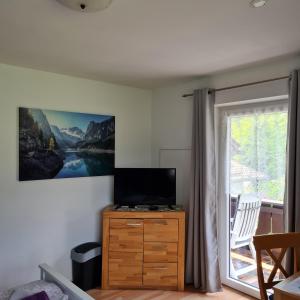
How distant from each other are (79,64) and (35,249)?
1906 millimetres

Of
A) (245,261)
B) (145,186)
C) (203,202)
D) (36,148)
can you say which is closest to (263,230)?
(245,261)

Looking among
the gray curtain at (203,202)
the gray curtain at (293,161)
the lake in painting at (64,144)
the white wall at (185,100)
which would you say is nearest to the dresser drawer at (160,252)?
the gray curtain at (203,202)

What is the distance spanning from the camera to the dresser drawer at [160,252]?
307 cm

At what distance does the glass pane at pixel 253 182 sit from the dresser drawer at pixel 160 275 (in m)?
0.67

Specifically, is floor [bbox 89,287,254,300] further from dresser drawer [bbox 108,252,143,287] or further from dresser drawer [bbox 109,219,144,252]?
dresser drawer [bbox 109,219,144,252]

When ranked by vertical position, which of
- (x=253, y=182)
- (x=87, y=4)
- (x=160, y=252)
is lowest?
(x=160, y=252)

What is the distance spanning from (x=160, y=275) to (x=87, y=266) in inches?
31.0

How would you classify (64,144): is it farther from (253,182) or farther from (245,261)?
(245,261)

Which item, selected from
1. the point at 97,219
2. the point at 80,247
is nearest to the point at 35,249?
the point at 80,247

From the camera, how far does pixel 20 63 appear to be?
105 inches

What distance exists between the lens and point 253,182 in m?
2.95

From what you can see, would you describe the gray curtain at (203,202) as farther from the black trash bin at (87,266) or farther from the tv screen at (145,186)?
the black trash bin at (87,266)

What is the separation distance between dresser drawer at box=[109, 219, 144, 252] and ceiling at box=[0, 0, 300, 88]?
5.30 feet

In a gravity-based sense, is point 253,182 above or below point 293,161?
below
